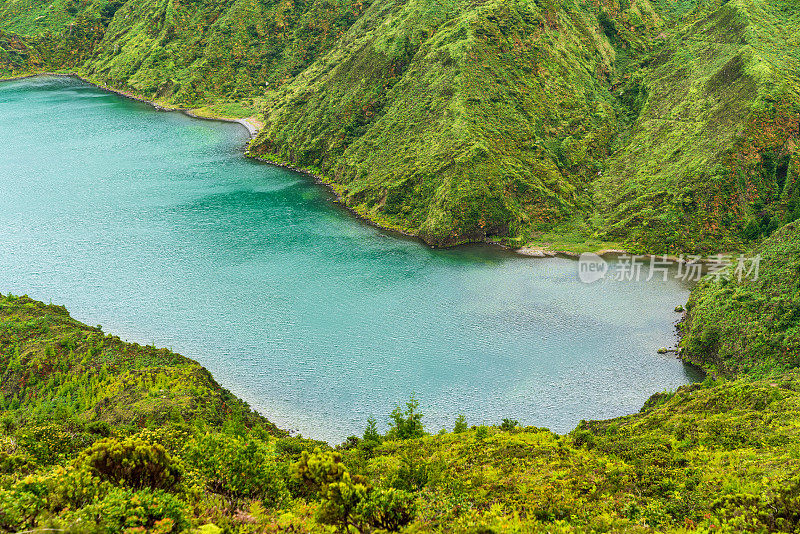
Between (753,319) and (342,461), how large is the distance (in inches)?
2500

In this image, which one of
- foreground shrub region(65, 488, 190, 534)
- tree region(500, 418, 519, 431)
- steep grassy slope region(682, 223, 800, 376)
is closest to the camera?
foreground shrub region(65, 488, 190, 534)

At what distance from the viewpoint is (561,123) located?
5694 inches

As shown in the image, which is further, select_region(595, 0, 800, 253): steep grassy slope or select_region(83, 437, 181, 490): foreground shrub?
select_region(595, 0, 800, 253): steep grassy slope

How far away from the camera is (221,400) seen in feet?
217

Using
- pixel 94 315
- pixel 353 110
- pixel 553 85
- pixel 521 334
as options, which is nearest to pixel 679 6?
pixel 553 85

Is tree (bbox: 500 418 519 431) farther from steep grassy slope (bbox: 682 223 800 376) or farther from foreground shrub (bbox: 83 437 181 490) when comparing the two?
foreground shrub (bbox: 83 437 181 490)

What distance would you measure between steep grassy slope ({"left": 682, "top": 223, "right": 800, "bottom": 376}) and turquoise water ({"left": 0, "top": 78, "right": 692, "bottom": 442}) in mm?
5016

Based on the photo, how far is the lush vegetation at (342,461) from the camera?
30.1 m

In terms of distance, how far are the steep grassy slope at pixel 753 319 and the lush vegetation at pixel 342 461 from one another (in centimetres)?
81

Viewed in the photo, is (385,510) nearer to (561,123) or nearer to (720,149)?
(720,149)

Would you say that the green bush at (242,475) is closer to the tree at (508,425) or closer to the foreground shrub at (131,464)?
the foreground shrub at (131,464)

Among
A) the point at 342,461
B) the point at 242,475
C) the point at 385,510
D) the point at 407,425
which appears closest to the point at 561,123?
the point at 407,425

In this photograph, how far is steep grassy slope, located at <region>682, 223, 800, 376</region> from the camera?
2980 inches

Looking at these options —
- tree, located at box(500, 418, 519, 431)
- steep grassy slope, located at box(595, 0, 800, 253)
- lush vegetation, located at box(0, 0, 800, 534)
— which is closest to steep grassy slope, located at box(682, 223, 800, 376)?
lush vegetation, located at box(0, 0, 800, 534)
